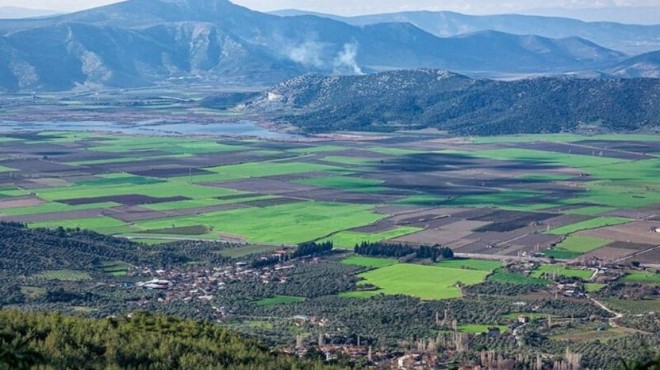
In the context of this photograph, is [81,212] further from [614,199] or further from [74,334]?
[74,334]

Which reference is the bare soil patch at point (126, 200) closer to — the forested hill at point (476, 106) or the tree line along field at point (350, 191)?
the tree line along field at point (350, 191)

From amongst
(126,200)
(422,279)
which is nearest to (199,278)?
(422,279)

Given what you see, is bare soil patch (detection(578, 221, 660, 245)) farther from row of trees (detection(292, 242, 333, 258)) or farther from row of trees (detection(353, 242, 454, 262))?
row of trees (detection(292, 242, 333, 258))

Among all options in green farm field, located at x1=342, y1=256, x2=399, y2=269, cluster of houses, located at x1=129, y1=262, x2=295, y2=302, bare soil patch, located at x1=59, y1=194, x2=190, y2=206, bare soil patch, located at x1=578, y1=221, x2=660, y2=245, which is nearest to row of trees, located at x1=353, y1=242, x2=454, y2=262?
green farm field, located at x1=342, y1=256, x2=399, y2=269

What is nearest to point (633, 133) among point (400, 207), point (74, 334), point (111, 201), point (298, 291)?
point (400, 207)

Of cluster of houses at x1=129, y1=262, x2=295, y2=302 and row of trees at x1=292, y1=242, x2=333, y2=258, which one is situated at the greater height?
row of trees at x1=292, y1=242, x2=333, y2=258

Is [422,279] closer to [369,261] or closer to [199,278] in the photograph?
[369,261]
